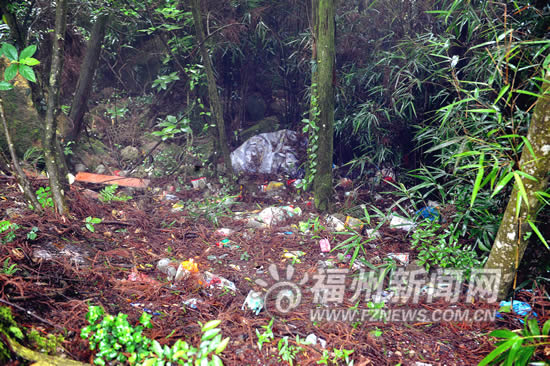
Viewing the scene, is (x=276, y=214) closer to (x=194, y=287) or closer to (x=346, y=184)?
(x=346, y=184)

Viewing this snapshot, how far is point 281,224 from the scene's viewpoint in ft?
9.81

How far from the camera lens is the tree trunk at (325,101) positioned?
115 inches

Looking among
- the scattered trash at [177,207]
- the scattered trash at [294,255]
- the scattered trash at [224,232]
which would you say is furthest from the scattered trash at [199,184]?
the scattered trash at [294,255]

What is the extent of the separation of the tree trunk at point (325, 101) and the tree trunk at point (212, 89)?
1107 millimetres

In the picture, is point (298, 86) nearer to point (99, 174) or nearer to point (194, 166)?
point (194, 166)

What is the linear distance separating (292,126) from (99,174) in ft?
7.56

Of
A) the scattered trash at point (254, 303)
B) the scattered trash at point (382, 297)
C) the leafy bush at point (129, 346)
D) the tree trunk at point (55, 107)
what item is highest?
the tree trunk at point (55, 107)

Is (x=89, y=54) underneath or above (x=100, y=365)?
above

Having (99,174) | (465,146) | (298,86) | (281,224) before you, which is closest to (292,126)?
(298,86)

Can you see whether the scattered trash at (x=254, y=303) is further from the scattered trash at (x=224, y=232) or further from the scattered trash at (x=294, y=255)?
the scattered trash at (x=224, y=232)

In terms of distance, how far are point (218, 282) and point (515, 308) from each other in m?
1.57

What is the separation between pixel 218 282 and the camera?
78.9 inches

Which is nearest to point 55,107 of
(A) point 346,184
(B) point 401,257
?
(B) point 401,257

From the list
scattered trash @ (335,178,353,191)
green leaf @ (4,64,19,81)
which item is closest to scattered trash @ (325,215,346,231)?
scattered trash @ (335,178,353,191)
